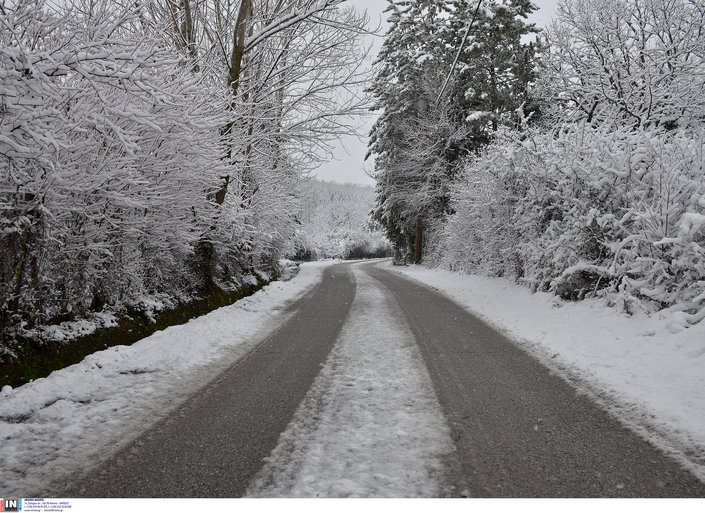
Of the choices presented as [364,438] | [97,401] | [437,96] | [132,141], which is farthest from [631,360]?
[437,96]

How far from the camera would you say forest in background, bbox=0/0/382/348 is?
12.0 feet

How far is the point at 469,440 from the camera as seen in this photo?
10.5ft

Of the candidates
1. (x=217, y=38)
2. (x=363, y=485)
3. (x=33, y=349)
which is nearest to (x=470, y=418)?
(x=363, y=485)

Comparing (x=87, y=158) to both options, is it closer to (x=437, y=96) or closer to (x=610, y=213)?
(x=610, y=213)

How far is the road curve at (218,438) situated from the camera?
2574mm

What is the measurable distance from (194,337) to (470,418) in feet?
15.5

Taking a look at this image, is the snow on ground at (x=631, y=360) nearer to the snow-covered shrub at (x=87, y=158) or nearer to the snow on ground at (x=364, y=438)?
the snow on ground at (x=364, y=438)

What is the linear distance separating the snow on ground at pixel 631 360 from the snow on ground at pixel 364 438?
168 centimetres

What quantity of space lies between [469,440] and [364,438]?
0.78 metres

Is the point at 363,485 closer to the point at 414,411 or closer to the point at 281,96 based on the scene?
the point at 414,411

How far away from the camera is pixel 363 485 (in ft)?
8.35

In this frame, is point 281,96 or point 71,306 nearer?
point 71,306

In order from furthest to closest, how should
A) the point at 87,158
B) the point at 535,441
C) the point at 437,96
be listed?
the point at 437,96
the point at 87,158
the point at 535,441

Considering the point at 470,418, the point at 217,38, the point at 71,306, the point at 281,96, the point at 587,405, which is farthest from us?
the point at 281,96
